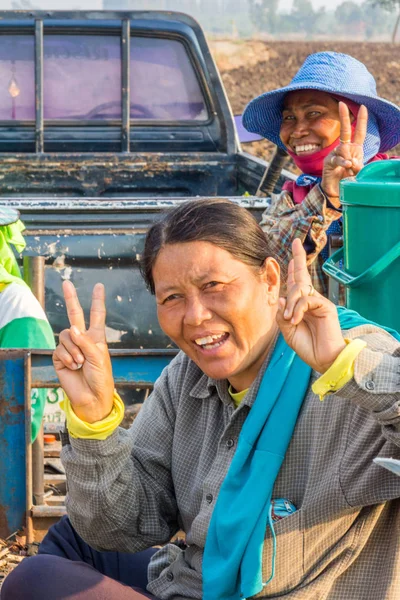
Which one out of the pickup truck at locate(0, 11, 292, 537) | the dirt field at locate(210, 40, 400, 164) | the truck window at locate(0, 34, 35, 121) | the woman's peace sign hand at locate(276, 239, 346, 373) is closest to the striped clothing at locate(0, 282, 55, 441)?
the woman's peace sign hand at locate(276, 239, 346, 373)

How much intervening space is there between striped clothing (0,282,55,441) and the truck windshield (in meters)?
2.49

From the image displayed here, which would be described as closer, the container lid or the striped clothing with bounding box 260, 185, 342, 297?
the container lid

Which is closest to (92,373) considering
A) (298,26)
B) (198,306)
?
(198,306)

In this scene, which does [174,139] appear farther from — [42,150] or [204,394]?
[204,394]

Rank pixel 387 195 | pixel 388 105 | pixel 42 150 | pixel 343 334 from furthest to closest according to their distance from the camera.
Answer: pixel 42 150 < pixel 388 105 < pixel 387 195 < pixel 343 334

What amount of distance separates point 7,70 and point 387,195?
13.3ft

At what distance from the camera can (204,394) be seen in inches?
91.8

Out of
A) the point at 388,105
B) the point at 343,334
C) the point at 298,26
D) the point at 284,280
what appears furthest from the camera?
the point at 298,26

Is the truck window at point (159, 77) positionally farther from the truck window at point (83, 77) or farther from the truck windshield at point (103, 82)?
the truck window at point (83, 77)

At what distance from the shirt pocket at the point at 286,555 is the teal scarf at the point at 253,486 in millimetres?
27

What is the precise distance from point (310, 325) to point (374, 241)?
664 mm

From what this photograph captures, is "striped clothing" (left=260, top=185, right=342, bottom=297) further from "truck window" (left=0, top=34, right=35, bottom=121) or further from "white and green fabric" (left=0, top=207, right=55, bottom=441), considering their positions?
"truck window" (left=0, top=34, right=35, bottom=121)

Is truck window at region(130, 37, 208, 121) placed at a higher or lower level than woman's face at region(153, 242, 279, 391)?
higher

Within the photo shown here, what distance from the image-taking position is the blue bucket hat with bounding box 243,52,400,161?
3211 mm
